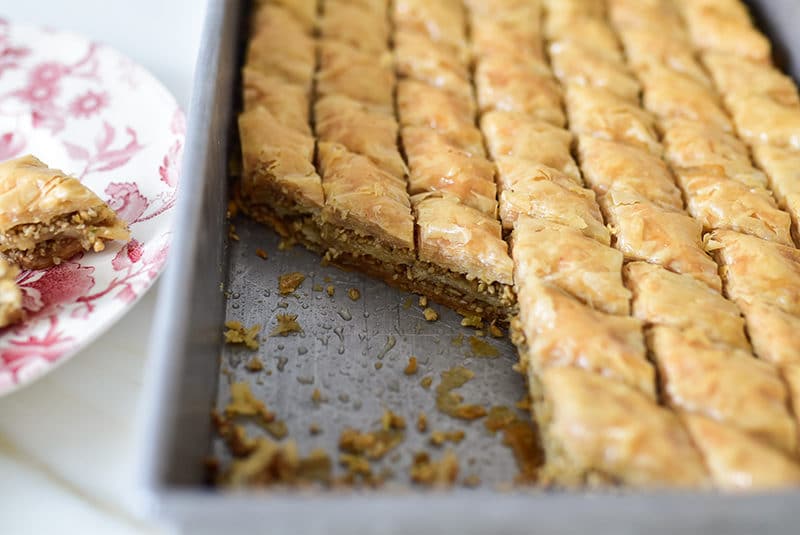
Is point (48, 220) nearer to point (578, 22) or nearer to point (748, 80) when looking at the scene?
point (578, 22)

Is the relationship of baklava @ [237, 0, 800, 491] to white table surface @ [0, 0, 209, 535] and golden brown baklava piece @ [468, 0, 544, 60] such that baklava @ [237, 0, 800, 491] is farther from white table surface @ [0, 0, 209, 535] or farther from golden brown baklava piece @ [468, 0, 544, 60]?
Result: white table surface @ [0, 0, 209, 535]

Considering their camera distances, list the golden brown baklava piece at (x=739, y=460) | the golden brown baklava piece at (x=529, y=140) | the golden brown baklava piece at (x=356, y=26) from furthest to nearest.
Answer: the golden brown baklava piece at (x=356, y=26) → the golden brown baklava piece at (x=529, y=140) → the golden brown baklava piece at (x=739, y=460)

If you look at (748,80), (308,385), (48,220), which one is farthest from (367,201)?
(748,80)

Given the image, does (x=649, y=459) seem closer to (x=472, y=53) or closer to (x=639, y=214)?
(x=639, y=214)

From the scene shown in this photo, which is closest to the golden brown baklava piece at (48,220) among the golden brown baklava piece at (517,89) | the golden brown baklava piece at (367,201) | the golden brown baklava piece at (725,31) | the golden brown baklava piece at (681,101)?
the golden brown baklava piece at (367,201)

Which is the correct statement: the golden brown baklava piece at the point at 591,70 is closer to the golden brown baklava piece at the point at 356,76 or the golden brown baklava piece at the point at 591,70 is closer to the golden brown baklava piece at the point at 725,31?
the golden brown baklava piece at the point at 725,31

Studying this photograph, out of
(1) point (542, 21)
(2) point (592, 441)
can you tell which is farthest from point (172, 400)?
(1) point (542, 21)
